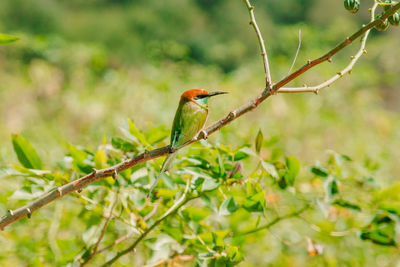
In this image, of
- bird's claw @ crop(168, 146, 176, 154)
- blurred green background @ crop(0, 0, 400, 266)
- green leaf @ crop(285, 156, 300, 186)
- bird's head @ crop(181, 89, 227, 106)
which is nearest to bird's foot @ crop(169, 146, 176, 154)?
bird's claw @ crop(168, 146, 176, 154)

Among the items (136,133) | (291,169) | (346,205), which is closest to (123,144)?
(136,133)

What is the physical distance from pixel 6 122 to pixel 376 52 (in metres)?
3.80

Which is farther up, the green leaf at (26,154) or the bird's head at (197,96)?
the bird's head at (197,96)

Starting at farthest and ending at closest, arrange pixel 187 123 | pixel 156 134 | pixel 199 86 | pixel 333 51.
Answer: pixel 199 86
pixel 156 134
pixel 187 123
pixel 333 51

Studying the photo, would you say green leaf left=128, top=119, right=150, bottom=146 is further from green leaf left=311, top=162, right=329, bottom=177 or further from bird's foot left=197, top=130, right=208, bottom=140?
green leaf left=311, top=162, right=329, bottom=177

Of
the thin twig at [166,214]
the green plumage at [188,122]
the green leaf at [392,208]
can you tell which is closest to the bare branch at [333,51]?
the green plumage at [188,122]

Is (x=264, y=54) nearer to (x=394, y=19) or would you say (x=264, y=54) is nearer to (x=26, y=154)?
(x=394, y=19)

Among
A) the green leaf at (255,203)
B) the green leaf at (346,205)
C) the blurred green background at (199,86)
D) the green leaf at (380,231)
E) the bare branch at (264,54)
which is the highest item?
the bare branch at (264,54)

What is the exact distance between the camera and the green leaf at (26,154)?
65 centimetres

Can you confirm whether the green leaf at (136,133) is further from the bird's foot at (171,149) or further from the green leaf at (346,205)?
the green leaf at (346,205)

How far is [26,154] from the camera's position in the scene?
667 mm

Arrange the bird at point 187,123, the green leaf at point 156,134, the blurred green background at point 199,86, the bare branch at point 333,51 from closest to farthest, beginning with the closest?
the bare branch at point 333,51 < the bird at point 187,123 < the green leaf at point 156,134 < the blurred green background at point 199,86

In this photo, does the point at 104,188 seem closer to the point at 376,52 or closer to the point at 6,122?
the point at 6,122

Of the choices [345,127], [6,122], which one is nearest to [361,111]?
[345,127]
